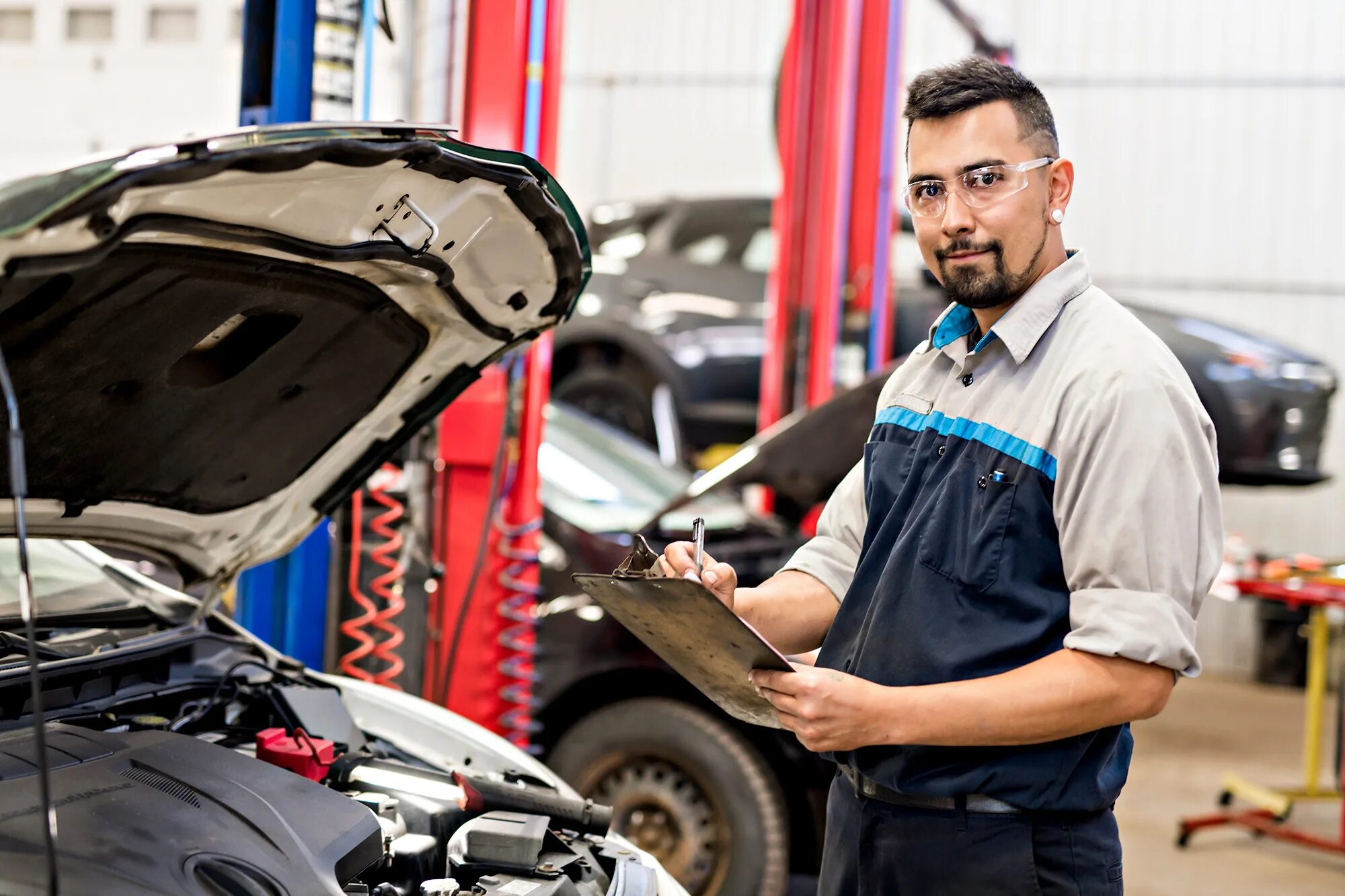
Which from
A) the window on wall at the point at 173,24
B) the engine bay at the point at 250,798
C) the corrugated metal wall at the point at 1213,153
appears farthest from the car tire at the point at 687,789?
the window on wall at the point at 173,24

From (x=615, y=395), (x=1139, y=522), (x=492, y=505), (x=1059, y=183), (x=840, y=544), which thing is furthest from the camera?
(x=615, y=395)

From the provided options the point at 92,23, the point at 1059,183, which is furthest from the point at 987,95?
the point at 92,23

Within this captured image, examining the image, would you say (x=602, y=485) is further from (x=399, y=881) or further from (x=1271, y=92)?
(x=1271, y=92)

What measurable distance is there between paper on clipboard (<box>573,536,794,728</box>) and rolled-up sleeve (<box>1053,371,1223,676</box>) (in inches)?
14.4

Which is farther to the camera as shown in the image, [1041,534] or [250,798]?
[250,798]

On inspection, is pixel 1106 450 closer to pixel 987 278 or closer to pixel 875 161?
pixel 987 278

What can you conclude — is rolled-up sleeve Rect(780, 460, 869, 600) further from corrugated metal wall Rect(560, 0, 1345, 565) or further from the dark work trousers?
corrugated metal wall Rect(560, 0, 1345, 565)

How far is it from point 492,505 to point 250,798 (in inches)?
66.8

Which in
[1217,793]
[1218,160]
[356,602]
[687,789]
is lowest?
[1217,793]

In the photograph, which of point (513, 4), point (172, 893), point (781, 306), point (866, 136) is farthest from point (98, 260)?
point (866, 136)

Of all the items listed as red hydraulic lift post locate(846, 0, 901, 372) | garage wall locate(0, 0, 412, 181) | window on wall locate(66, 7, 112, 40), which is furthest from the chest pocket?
window on wall locate(66, 7, 112, 40)

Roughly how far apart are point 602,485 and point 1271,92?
730cm

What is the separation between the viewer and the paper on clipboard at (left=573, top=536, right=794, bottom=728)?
1425mm

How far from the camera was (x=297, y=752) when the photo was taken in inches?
76.2
